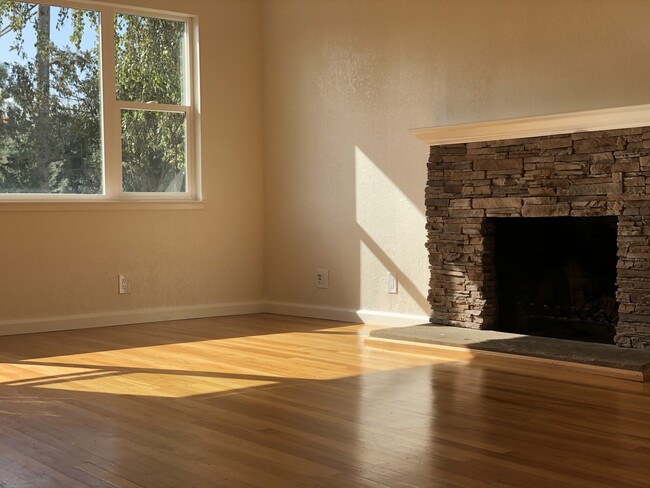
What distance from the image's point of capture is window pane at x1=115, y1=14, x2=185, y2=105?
6.30 meters

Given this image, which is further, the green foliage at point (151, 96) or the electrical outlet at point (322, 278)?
the electrical outlet at point (322, 278)

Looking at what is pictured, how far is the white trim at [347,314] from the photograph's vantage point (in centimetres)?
583

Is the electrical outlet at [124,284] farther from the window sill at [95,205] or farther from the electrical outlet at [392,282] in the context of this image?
the electrical outlet at [392,282]

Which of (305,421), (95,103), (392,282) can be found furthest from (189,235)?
(305,421)

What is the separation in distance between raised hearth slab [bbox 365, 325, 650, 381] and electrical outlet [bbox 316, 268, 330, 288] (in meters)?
1.30

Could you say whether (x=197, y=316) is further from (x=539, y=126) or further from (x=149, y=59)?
(x=539, y=126)

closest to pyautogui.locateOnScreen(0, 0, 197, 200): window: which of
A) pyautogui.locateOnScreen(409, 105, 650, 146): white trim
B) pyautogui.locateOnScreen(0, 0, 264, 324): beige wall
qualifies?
pyautogui.locateOnScreen(0, 0, 264, 324): beige wall

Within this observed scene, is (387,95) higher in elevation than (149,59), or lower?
lower

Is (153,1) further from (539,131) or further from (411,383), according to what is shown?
(411,383)

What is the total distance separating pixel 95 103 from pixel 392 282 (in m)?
2.43

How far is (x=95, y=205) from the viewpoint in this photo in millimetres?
6090

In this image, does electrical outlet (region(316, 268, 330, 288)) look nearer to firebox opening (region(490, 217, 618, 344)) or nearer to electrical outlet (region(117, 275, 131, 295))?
electrical outlet (region(117, 275, 131, 295))

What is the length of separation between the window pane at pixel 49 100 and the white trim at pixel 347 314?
1672mm

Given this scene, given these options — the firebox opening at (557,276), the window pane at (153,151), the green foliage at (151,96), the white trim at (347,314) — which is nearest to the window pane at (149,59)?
the green foliage at (151,96)
